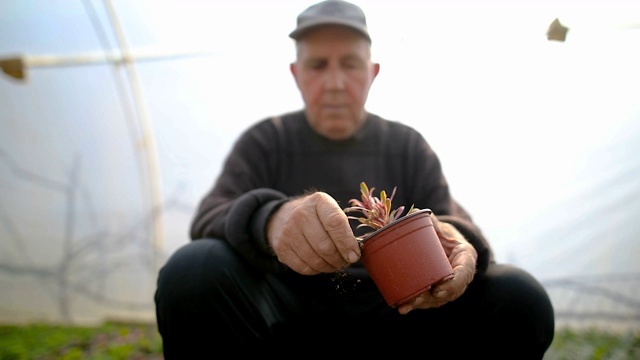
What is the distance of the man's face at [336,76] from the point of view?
5.64 feet

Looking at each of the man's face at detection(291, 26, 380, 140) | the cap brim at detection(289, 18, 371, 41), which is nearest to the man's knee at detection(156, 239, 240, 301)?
the man's face at detection(291, 26, 380, 140)

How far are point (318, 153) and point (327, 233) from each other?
2.29ft

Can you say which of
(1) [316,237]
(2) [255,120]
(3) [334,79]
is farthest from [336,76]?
(2) [255,120]

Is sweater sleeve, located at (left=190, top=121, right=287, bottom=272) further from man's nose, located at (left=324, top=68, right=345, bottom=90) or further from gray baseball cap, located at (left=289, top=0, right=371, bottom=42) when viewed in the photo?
gray baseball cap, located at (left=289, top=0, right=371, bottom=42)

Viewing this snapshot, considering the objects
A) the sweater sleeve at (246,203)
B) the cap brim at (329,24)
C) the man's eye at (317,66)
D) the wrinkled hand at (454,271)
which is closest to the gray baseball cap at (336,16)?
the cap brim at (329,24)

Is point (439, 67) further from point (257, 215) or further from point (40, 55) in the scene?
point (40, 55)

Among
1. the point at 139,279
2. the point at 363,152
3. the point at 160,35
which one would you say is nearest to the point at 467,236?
the point at 363,152

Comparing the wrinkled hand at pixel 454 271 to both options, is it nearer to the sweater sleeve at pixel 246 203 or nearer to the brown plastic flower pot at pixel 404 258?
the brown plastic flower pot at pixel 404 258

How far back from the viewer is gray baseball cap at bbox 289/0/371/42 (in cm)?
167

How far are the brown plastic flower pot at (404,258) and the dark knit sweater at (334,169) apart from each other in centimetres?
37

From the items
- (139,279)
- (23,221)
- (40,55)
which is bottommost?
(139,279)

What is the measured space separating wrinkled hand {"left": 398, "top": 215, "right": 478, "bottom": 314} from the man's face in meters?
0.48

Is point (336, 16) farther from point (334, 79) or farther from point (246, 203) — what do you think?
point (246, 203)

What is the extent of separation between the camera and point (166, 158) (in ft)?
10.8
